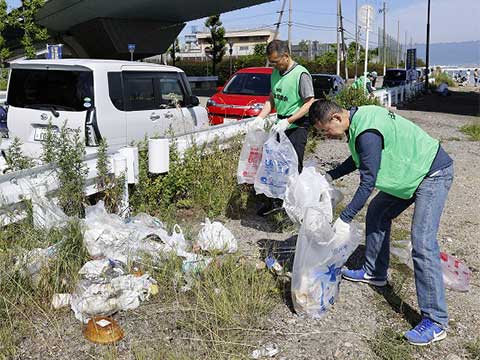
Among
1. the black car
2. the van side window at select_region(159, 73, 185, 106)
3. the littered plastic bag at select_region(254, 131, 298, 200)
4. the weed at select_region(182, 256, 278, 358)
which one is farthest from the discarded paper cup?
the black car

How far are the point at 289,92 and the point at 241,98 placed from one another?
17.9ft

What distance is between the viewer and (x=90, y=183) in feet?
14.5

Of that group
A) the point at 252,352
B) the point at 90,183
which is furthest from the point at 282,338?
the point at 90,183

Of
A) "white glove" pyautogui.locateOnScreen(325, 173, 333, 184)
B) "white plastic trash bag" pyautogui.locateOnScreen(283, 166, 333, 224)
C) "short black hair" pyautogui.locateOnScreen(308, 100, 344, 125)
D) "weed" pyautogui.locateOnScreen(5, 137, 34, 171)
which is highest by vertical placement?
"short black hair" pyautogui.locateOnScreen(308, 100, 344, 125)

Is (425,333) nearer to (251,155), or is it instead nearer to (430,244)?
(430,244)

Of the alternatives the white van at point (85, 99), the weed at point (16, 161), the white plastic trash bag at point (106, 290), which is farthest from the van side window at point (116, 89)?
the white plastic trash bag at point (106, 290)

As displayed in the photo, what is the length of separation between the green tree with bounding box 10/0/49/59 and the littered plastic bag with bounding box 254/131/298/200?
3067cm

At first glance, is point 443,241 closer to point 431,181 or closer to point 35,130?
point 431,181

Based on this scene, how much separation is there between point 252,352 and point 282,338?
0.89 ft

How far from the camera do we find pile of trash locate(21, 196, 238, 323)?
10.2 feet

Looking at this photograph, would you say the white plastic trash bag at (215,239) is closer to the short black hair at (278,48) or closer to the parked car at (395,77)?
the short black hair at (278,48)

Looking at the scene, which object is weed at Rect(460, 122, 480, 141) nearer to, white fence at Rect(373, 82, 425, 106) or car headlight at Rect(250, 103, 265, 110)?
white fence at Rect(373, 82, 425, 106)

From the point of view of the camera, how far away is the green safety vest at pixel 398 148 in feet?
9.95

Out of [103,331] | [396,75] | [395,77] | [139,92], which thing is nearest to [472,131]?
[139,92]
